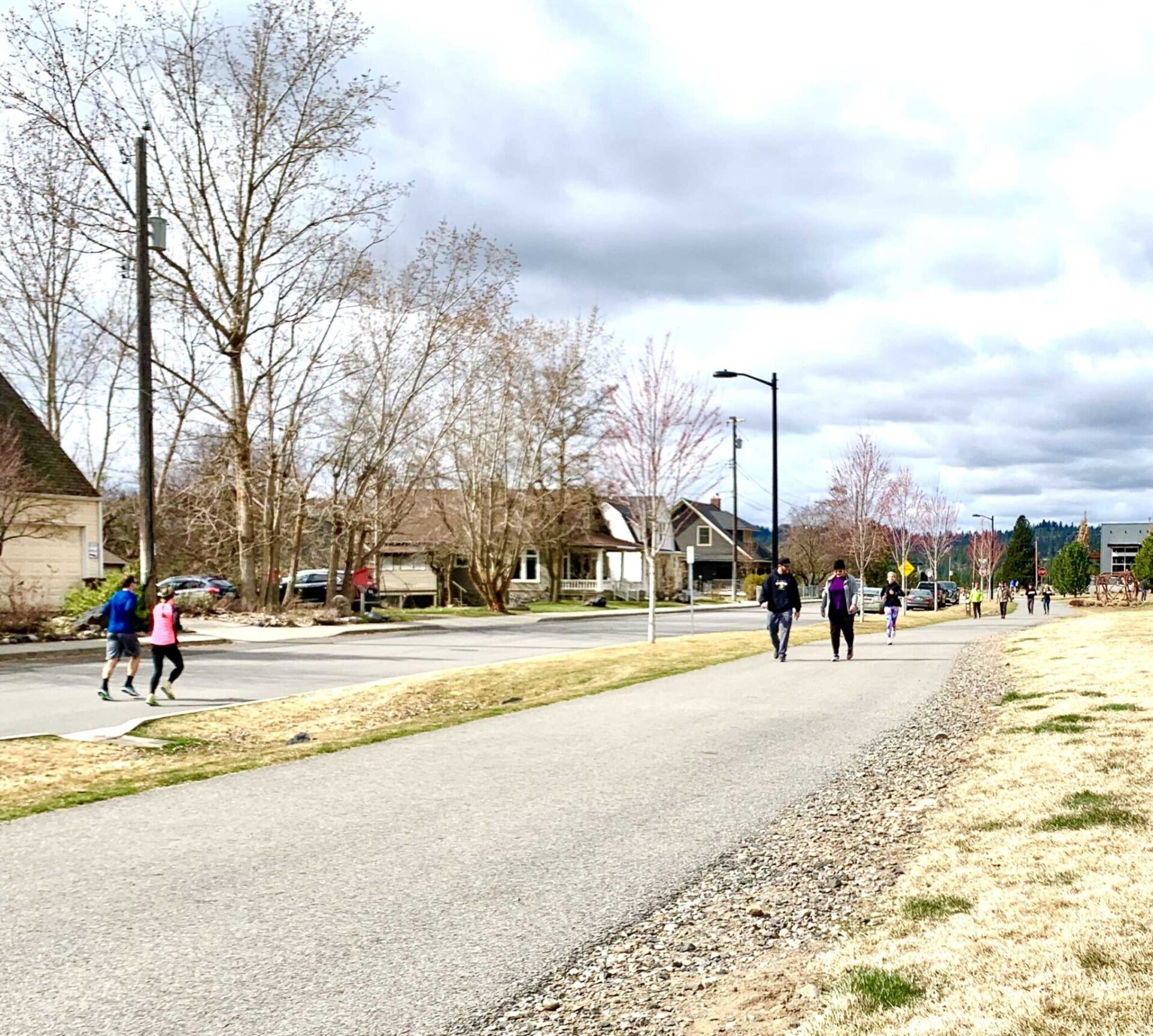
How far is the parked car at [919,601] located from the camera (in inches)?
2250

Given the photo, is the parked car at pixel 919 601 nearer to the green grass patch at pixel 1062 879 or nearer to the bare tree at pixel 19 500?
the bare tree at pixel 19 500

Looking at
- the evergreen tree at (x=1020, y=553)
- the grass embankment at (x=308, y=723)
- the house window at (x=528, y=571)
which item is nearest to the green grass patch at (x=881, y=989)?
the grass embankment at (x=308, y=723)

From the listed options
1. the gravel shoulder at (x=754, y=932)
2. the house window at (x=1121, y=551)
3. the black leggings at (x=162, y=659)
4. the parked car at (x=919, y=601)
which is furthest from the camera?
the house window at (x=1121, y=551)

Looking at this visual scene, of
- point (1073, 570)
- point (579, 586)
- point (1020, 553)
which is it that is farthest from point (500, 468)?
point (1020, 553)

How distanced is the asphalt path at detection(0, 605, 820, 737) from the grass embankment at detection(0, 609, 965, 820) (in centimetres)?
100

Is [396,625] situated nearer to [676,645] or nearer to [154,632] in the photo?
[676,645]

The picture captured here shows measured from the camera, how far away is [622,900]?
5.93 meters

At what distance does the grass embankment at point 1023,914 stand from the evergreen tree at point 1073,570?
109 meters

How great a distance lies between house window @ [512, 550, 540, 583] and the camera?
6662 centimetres

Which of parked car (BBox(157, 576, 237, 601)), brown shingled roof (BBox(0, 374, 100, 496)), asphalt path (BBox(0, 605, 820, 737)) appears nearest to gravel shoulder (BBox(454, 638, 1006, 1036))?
asphalt path (BBox(0, 605, 820, 737))

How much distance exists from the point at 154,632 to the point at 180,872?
960cm

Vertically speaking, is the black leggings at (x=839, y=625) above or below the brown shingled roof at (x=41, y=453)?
below

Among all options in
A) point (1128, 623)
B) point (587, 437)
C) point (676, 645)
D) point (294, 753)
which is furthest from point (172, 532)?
point (294, 753)

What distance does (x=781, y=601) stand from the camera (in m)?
20.2
